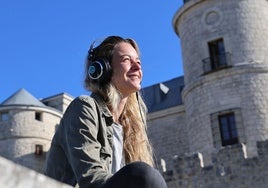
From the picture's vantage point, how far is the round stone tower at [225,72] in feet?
59.9

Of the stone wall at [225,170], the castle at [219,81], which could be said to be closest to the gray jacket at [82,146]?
the stone wall at [225,170]

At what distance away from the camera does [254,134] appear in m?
17.9

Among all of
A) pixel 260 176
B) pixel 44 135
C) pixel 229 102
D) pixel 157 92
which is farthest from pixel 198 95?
pixel 44 135

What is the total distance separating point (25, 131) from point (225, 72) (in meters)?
14.0

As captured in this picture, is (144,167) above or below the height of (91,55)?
below

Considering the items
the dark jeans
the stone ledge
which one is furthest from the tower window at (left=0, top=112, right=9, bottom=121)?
the stone ledge

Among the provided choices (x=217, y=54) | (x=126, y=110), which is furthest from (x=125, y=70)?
(x=217, y=54)

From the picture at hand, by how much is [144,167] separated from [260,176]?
1353cm

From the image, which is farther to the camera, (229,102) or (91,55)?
(229,102)

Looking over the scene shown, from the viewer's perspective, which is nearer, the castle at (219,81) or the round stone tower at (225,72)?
the castle at (219,81)

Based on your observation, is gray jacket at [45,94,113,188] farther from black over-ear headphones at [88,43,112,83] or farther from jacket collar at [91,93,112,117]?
black over-ear headphones at [88,43,112,83]

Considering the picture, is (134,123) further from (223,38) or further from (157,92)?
(157,92)

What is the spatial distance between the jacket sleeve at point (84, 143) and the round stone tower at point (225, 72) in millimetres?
Answer: 15872

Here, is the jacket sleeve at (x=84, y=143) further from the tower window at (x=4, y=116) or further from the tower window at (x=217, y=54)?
the tower window at (x=4, y=116)
